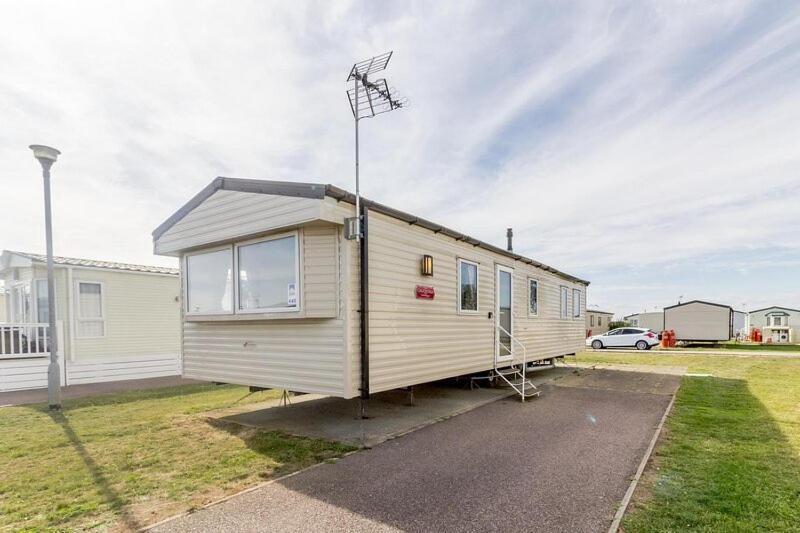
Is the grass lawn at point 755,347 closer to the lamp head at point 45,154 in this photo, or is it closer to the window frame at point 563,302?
the window frame at point 563,302

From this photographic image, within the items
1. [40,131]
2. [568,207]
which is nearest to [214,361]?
[40,131]

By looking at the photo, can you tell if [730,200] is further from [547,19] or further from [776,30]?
[547,19]

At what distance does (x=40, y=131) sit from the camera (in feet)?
24.8

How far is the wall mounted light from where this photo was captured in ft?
22.7

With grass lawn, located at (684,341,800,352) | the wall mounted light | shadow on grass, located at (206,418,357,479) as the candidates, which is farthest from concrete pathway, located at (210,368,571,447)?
grass lawn, located at (684,341,800,352)

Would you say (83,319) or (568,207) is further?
(568,207)

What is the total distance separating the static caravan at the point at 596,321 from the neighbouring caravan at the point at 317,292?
100ft

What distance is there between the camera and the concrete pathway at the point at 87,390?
28.9 ft

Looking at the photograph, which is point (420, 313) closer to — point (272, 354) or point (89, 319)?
point (272, 354)

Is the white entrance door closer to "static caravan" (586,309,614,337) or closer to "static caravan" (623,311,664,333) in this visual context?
"static caravan" (586,309,614,337)

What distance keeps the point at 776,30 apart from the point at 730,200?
10.6 metres

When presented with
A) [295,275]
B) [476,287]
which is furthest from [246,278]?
[476,287]

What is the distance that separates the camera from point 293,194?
5602 mm

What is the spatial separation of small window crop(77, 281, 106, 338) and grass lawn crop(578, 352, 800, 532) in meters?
13.6
